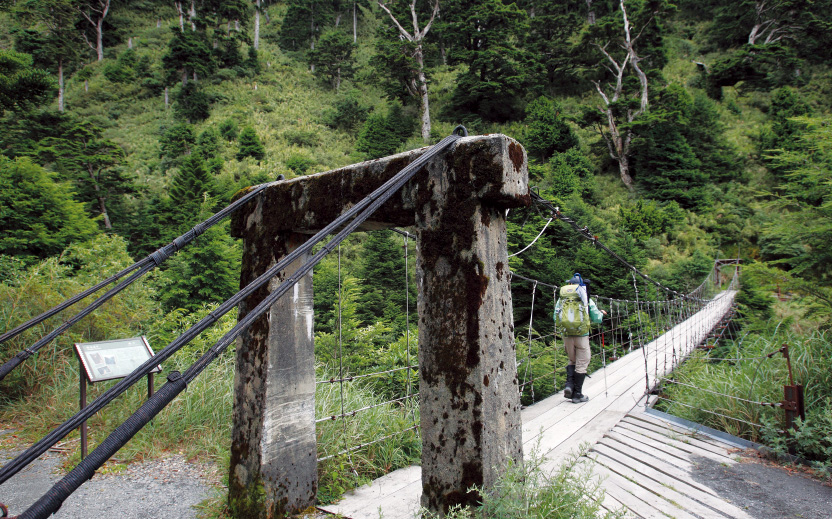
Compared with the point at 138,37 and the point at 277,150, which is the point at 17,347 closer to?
the point at 277,150

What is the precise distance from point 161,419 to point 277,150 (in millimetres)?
16475

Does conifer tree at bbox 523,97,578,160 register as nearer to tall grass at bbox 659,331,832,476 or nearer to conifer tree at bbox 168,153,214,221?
conifer tree at bbox 168,153,214,221

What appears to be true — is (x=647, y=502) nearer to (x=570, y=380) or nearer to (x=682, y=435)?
(x=682, y=435)

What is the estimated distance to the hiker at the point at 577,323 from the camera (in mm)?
3848

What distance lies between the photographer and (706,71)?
22266mm

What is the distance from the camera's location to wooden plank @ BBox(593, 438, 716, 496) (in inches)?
96.4

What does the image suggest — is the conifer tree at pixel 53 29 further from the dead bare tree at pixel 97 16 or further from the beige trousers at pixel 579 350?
the beige trousers at pixel 579 350

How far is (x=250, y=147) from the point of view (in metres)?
17.6

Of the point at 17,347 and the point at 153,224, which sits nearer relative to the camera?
the point at 17,347

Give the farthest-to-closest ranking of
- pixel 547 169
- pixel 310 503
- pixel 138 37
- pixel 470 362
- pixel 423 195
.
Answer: pixel 138 37 < pixel 547 169 < pixel 310 503 < pixel 423 195 < pixel 470 362

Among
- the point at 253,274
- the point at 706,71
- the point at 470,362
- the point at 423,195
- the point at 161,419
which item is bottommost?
the point at 161,419

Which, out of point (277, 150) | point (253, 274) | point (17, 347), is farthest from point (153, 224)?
point (253, 274)

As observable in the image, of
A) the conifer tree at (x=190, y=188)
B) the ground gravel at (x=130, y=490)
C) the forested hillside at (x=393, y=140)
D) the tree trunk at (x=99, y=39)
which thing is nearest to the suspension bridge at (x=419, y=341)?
the ground gravel at (x=130, y=490)

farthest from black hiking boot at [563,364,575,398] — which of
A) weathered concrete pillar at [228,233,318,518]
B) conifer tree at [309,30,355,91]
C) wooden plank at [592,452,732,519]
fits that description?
conifer tree at [309,30,355,91]
